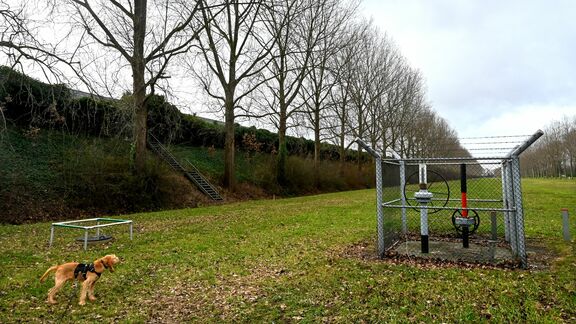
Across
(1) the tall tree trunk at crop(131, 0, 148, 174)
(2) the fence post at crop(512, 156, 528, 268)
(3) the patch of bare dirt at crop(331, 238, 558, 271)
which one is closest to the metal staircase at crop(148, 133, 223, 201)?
(1) the tall tree trunk at crop(131, 0, 148, 174)

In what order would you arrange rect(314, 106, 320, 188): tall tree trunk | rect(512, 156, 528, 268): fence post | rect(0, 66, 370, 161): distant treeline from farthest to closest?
rect(314, 106, 320, 188): tall tree trunk → rect(0, 66, 370, 161): distant treeline → rect(512, 156, 528, 268): fence post

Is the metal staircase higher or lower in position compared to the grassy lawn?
higher

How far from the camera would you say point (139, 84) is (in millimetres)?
14984

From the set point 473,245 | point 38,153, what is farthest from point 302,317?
point 38,153

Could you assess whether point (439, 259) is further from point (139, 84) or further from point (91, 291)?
point (139, 84)

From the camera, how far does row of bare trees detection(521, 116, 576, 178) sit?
5975 cm

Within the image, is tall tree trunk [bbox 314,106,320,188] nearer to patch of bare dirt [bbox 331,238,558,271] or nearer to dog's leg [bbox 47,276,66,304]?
patch of bare dirt [bbox 331,238,558,271]

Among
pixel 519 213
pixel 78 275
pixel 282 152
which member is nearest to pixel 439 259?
pixel 519 213

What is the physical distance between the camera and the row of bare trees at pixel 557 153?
196 feet

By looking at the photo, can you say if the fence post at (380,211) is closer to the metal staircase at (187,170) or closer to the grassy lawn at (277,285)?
the grassy lawn at (277,285)

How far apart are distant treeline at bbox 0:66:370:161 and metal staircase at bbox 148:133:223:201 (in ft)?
2.63

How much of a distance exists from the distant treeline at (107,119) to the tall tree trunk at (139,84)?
61 centimetres

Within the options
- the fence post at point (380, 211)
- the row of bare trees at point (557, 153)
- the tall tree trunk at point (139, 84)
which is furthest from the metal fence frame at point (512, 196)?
the row of bare trees at point (557, 153)

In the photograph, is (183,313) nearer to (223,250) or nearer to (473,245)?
(223,250)
